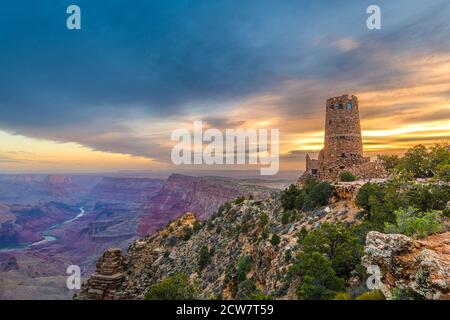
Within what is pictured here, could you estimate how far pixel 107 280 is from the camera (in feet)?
115

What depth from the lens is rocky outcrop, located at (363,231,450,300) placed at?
6082 millimetres

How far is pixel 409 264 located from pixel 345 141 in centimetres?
2484

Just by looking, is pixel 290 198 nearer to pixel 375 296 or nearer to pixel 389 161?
pixel 389 161

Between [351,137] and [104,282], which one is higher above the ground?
[351,137]

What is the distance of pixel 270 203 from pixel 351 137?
12.2m

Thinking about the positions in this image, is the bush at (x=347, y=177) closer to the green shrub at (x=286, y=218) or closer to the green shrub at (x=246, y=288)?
the green shrub at (x=286, y=218)

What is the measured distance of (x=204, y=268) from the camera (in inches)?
1203

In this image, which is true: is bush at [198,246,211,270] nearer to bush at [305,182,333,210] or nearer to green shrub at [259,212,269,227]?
green shrub at [259,212,269,227]

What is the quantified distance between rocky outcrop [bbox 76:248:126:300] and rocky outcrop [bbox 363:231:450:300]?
32.8 meters

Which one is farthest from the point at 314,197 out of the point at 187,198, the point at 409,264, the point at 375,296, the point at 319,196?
the point at 187,198

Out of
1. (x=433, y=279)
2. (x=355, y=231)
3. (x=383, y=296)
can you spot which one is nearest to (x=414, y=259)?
(x=433, y=279)

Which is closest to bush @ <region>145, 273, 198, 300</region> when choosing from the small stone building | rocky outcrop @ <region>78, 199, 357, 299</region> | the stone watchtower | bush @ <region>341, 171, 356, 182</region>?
rocky outcrop @ <region>78, 199, 357, 299</region>

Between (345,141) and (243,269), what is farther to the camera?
(345,141)
